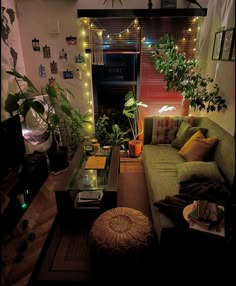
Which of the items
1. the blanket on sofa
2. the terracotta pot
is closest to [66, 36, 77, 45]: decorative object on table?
the terracotta pot

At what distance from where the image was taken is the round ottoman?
4.47 feet

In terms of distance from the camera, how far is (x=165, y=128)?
2.90 meters

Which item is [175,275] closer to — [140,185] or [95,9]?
[140,185]

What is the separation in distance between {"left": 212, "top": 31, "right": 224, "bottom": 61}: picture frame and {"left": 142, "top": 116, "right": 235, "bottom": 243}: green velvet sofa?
780 mm

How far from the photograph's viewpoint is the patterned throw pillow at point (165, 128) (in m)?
2.89

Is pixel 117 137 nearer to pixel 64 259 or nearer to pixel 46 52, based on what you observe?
pixel 46 52

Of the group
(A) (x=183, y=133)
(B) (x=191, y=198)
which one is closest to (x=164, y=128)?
(A) (x=183, y=133)

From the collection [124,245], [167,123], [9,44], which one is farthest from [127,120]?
[124,245]

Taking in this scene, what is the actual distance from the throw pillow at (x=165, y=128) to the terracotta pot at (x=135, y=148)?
43 centimetres

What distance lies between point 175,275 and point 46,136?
2.46 meters

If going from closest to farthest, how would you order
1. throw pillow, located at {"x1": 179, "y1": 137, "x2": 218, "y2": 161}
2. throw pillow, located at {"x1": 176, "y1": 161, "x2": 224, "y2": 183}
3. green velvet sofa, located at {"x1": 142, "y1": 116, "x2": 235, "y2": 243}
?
green velvet sofa, located at {"x1": 142, "y1": 116, "x2": 235, "y2": 243} < throw pillow, located at {"x1": 176, "y1": 161, "x2": 224, "y2": 183} < throw pillow, located at {"x1": 179, "y1": 137, "x2": 218, "y2": 161}

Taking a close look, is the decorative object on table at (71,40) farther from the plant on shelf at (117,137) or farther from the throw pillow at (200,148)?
the throw pillow at (200,148)

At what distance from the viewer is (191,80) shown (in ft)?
8.91

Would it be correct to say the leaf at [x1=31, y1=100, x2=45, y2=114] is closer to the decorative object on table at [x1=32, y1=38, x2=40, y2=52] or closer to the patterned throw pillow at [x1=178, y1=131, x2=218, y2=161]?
the decorative object on table at [x1=32, y1=38, x2=40, y2=52]
